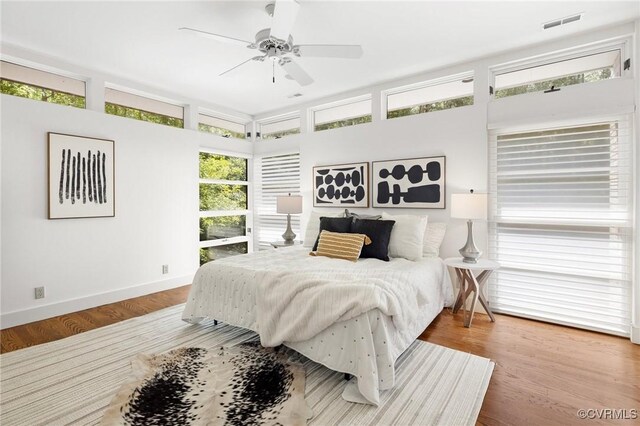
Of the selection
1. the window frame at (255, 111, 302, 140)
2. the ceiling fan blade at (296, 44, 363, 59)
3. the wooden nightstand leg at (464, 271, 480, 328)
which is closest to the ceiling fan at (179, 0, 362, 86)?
the ceiling fan blade at (296, 44, 363, 59)

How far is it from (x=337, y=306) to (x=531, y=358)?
1.71m

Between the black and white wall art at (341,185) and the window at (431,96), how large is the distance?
0.91 metres

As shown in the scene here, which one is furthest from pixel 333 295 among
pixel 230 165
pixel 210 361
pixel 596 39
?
pixel 230 165

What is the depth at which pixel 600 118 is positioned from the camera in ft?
9.66

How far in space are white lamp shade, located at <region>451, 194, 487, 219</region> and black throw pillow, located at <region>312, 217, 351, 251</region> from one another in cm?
118

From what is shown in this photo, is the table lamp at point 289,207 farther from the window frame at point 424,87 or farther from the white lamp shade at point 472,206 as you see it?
the white lamp shade at point 472,206

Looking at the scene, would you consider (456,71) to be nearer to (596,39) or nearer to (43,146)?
(596,39)

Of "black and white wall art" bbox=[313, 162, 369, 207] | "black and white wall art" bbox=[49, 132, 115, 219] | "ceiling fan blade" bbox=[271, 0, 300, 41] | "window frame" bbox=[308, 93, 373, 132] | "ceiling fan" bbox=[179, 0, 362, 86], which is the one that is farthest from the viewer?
"window frame" bbox=[308, 93, 373, 132]

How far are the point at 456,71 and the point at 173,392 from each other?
423cm

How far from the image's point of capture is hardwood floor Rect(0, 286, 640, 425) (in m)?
1.91

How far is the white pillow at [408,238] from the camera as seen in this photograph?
3303 millimetres

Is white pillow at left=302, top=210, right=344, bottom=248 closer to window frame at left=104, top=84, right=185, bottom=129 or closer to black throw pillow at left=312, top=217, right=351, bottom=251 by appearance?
black throw pillow at left=312, top=217, right=351, bottom=251

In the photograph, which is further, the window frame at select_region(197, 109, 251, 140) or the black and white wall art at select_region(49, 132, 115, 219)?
the window frame at select_region(197, 109, 251, 140)

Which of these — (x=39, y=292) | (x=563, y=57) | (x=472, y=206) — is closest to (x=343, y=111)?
(x=472, y=206)
